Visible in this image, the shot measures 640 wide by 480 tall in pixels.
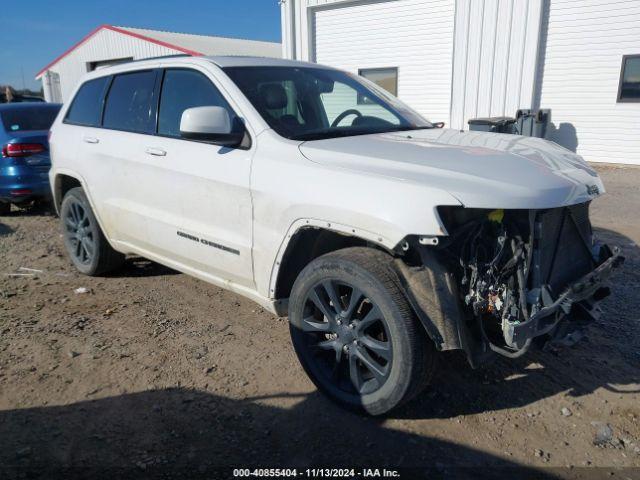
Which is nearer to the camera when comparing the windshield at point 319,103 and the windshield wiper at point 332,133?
the windshield wiper at point 332,133

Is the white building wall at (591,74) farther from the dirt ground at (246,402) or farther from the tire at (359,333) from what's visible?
the tire at (359,333)

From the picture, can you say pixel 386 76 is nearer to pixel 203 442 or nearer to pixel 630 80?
pixel 630 80

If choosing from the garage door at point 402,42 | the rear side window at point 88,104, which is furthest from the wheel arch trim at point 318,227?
the garage door at point 402,42

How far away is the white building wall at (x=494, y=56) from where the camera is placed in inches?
473

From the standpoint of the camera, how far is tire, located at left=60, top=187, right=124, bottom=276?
4.85m

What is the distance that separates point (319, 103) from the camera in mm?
3863

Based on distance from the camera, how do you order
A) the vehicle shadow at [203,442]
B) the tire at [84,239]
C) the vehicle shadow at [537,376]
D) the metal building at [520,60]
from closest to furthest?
1. the vehicle shadow at [203,442]
2. the vehicle shadow at [537,376]
3. the tire at [84,239]
4. the metal building at [520,60]

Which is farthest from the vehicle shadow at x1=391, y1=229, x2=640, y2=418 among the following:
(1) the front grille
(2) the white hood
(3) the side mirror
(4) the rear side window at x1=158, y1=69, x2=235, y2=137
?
(4) the rear side window at x1=158, y1=69, x2=235, y2=137

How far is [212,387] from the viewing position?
324 cm

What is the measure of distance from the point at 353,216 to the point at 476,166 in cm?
65

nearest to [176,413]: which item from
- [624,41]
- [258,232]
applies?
[258,232]

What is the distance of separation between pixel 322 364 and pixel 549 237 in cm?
144

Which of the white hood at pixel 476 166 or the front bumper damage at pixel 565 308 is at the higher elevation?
the white hood at pixel 476 166

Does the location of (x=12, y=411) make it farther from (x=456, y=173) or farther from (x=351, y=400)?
(x=456, y=173)
